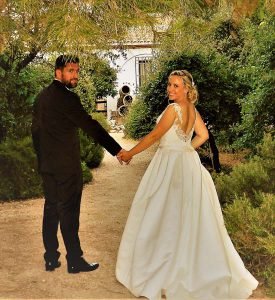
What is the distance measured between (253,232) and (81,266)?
100 cm

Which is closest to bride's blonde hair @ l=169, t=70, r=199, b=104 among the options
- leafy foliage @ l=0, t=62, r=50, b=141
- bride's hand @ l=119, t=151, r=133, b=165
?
bride's hand @ l=119, t=151, r=133, b=165

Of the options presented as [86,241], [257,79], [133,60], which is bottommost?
[86,241]

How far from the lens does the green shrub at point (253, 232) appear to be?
352 centimetres

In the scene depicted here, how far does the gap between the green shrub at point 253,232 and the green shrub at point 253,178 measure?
0.16 m

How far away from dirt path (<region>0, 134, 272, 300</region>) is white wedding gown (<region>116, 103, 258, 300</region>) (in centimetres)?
19

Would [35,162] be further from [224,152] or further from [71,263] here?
[224,152]

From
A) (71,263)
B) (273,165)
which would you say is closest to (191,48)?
(273,165)

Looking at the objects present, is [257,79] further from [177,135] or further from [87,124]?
[87,124]

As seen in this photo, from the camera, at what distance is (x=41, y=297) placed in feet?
10.9

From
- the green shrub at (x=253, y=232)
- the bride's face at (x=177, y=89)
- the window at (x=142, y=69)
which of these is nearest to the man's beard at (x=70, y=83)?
the bride's face at (x=177, y=89)

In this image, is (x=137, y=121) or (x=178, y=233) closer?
(x=178, y=233)

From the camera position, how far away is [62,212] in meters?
3.42

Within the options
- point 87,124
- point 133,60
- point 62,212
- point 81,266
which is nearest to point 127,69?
point 133,60

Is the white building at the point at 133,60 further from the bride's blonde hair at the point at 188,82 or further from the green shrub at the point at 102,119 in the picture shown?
the bride's blonde hair at the point at 188,82
